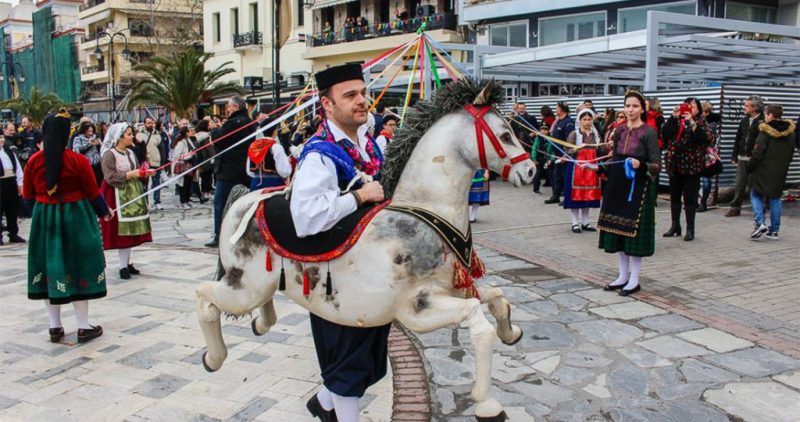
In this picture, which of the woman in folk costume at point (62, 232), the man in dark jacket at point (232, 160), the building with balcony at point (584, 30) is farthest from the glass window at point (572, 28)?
the woman in folk costume at point (62, 232)

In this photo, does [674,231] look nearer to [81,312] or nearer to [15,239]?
[81,312]

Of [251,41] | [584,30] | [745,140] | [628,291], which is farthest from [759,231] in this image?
[251,41]

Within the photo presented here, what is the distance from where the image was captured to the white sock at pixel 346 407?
10.5 feet

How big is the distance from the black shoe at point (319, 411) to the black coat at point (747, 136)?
8.01 m

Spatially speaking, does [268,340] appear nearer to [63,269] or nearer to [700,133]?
[63,269]

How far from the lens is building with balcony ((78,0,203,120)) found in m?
41.9

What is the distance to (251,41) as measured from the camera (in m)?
36.6

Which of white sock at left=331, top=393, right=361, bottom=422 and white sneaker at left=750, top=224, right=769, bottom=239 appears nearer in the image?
white sock at left=331, top=393, right=361, bottom=422

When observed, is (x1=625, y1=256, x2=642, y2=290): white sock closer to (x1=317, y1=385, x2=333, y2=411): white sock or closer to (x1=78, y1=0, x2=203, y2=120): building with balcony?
(x1=317, y1=385, x2=333, y2=411): white sock

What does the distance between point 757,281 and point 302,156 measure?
5.69 meters

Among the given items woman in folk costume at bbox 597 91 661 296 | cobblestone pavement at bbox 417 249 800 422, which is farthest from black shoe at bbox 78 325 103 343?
woman in folk costume at bbox 597 91 661 296

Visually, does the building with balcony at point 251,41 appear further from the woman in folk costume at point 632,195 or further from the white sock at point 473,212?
the woman in folk costume at point 632,195

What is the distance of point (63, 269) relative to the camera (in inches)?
204

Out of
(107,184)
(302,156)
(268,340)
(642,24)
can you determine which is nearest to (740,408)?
(302,156)
